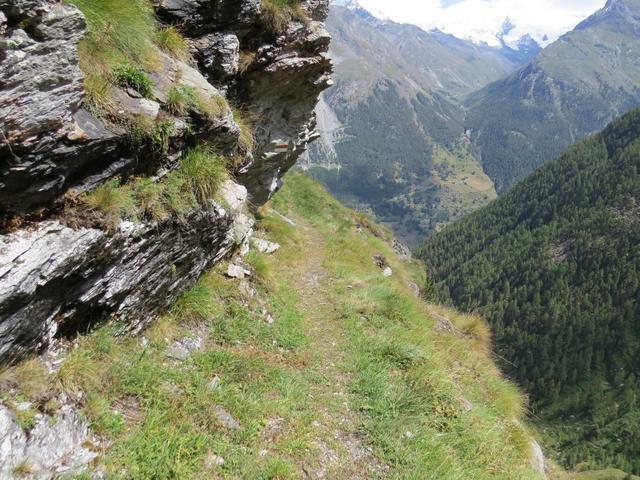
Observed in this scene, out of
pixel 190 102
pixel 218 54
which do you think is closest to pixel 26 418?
pixel 190 102

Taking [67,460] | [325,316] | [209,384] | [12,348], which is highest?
[12,348]

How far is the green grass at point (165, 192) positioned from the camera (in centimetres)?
667

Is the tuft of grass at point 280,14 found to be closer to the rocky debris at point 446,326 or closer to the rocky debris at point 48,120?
the rocky debris at point 48,120

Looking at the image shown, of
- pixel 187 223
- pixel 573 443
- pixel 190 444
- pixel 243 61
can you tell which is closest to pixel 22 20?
pixel 187 223

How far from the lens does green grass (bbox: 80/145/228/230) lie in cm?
667

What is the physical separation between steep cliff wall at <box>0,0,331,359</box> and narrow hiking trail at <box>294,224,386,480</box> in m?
3.34

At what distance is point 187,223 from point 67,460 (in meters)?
4.39

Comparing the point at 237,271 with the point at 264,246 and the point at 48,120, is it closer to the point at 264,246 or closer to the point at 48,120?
the point at 264,246

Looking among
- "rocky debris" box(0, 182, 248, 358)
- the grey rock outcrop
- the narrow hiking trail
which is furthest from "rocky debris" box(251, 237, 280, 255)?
"rocky debris" box(0, 182, 248, 358)

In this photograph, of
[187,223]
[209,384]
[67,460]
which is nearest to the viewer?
[67,460]

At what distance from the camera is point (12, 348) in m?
5.44

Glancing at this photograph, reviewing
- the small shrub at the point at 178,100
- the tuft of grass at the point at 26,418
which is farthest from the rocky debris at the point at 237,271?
the tuft of grass at the point at 26,418

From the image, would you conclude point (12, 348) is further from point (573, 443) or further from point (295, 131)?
point (573, 443)

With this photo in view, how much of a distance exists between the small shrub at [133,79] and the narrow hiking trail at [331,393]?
6.67m
